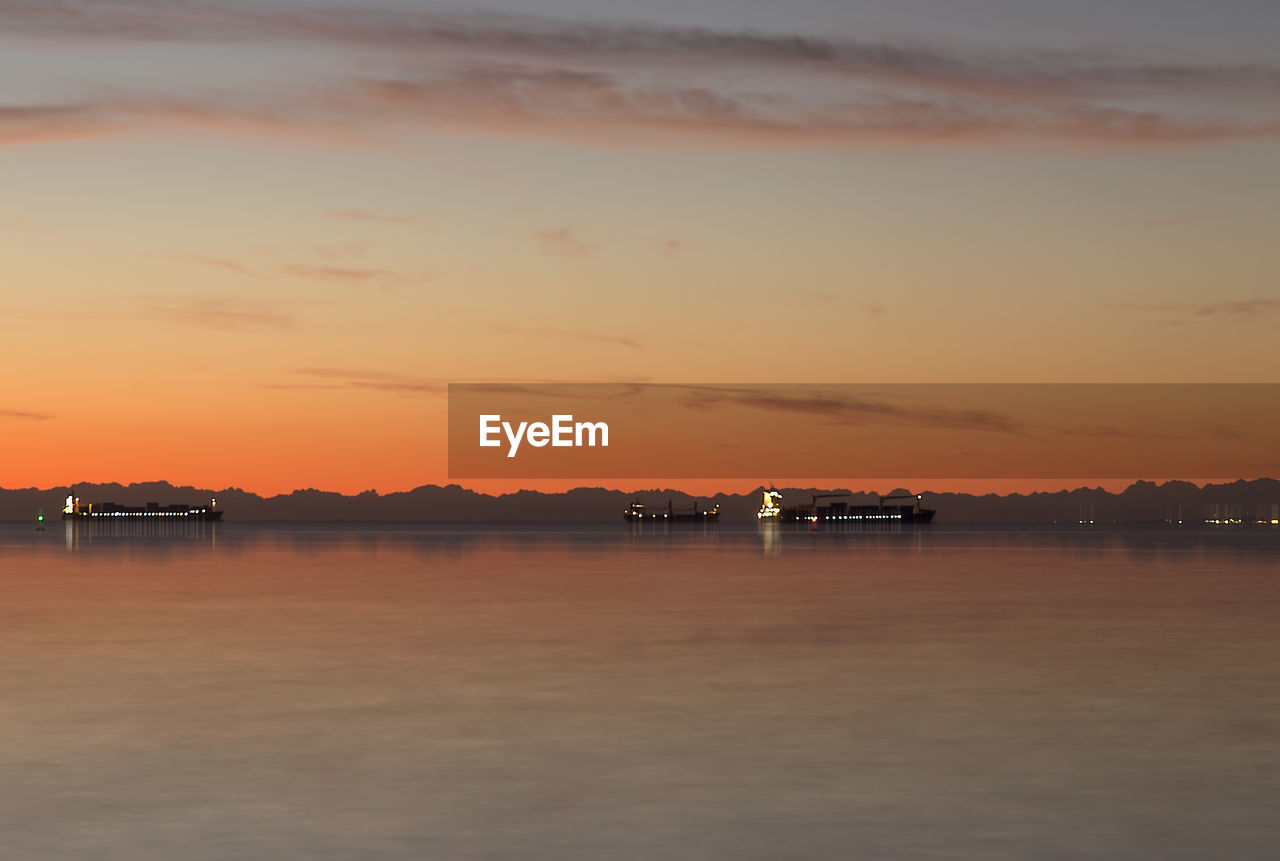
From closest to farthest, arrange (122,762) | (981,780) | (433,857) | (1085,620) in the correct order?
(433,857) → (981,780) → (122,762) → (1085,620)

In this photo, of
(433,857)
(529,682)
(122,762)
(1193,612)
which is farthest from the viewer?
(1193,612)

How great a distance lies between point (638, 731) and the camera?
25.7m

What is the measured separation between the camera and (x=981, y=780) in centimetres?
2097

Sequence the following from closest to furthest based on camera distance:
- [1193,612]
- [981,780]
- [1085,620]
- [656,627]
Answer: [981,780]
[656,627]
[1085,620]
[1193,612]

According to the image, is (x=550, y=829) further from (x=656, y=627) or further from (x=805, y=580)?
(x=805, y=580)

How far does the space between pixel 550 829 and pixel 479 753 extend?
5536 millimetres

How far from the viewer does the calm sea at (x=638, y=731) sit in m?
17.8

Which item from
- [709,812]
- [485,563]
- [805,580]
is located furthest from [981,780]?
[485,563]

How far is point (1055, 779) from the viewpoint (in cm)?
2114

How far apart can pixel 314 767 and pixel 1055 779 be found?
10.7m

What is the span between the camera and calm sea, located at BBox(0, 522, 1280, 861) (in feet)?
58.3

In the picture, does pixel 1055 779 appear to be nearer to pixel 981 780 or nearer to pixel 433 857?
pixel 981 780

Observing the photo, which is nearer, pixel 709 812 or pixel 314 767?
pixel 709 812

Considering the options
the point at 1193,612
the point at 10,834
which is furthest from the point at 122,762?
the point at 1193,612
